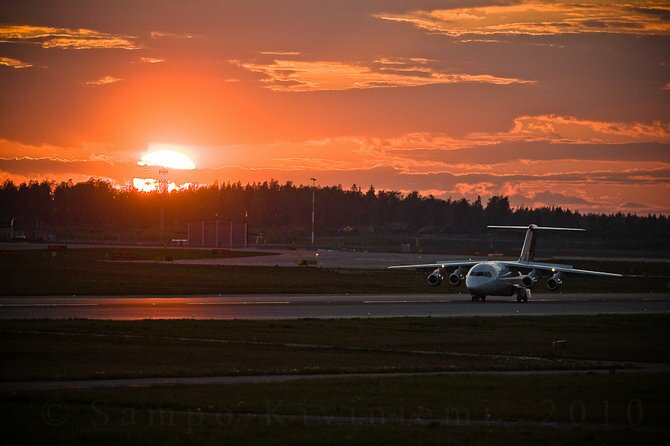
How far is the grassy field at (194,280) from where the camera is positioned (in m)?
70.8

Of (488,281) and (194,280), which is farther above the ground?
(488,281)

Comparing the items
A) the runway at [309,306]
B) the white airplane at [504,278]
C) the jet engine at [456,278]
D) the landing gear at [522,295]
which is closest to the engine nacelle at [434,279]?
the white airplane at [504,278]

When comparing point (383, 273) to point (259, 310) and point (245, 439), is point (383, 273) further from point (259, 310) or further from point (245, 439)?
point (245, 439)

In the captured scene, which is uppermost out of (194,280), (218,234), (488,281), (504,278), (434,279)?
(218,234)


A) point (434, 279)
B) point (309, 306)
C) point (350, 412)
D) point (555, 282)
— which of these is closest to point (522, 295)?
point (555, 282)

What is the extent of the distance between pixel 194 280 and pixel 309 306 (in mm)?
25689

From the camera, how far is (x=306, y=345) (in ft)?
119

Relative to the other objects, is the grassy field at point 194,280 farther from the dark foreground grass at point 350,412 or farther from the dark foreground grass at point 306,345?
the dark foreground grass at point 350,412

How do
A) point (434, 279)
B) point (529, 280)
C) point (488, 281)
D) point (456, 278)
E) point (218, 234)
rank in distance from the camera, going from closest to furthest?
1. point (488, 281)
2. point (529, 280)
3. point (456, 278)
4. point (434, 279)
5. point (218, 234)

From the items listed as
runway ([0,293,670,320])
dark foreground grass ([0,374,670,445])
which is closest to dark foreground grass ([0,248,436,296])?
runway ([0,293,670,320])

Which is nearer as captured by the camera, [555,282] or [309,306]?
[309,306]

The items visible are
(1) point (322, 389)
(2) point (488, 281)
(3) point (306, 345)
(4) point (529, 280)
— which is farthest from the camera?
(4) point (529, 280)

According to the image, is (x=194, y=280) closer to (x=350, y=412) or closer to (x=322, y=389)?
(x=322, y=389)

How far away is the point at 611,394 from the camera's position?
2505 centimetres
